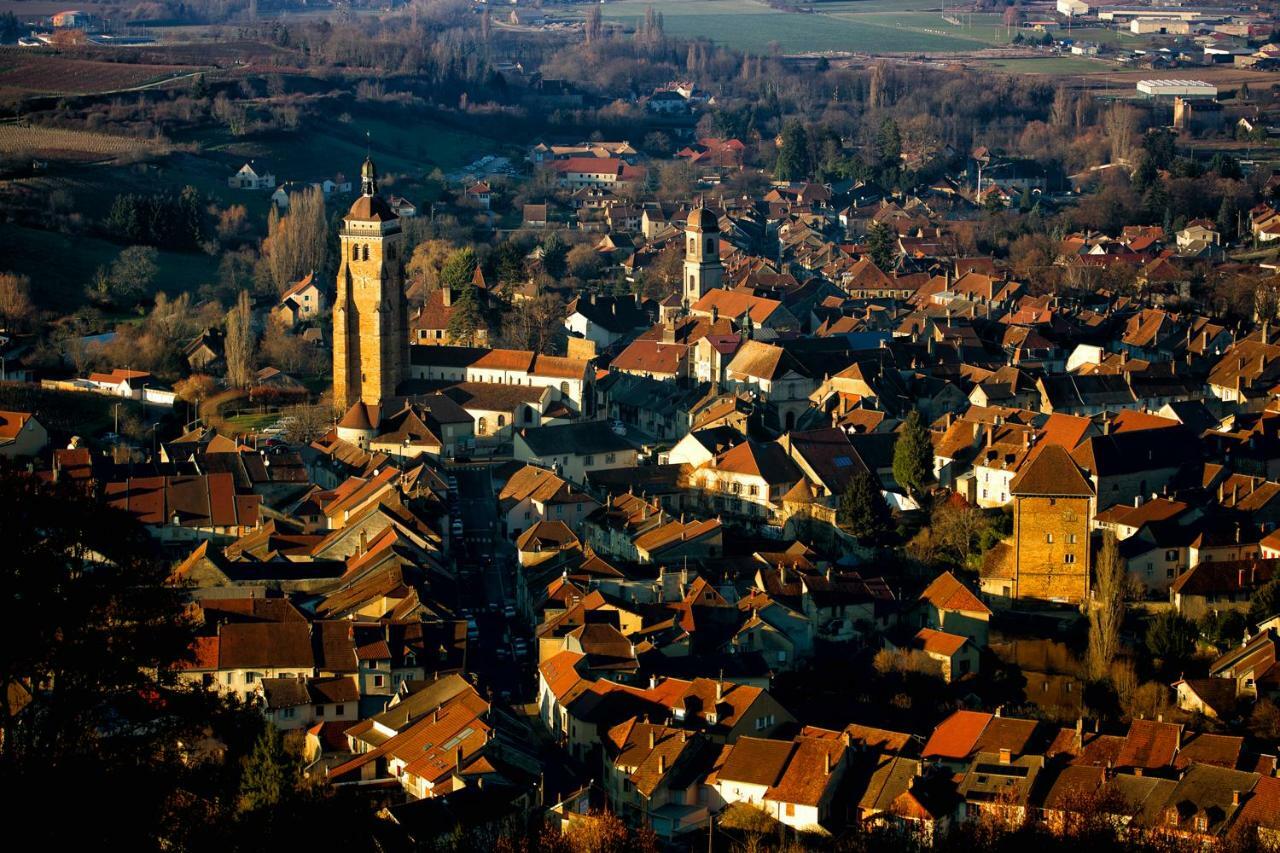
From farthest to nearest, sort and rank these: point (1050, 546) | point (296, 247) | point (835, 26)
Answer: point (835, 26)
point (296, 247)
point (1050, 546)

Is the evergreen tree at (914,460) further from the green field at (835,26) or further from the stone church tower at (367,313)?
the green field at (835,26)

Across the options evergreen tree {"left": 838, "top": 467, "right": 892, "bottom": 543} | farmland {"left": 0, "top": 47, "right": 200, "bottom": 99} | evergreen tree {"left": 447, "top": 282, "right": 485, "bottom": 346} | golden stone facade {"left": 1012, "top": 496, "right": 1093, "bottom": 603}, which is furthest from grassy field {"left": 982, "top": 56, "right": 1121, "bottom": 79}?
golden stone facade {"left": 1012, "top": 496, "right": 1093, "bottom": 603}

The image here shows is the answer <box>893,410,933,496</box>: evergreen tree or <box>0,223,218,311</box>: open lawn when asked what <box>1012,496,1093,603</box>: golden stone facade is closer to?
<box>893,410,933,496</box>: evergreen tree

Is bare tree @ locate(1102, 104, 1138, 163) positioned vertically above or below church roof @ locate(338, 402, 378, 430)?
below

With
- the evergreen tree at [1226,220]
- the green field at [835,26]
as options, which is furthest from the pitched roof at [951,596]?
the green field at [835,26]

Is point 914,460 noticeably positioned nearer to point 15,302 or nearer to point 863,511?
point 863,511

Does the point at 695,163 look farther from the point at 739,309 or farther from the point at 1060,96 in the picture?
the point at 739,309

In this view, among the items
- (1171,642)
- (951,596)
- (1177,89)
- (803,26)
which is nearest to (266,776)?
(951,596)
